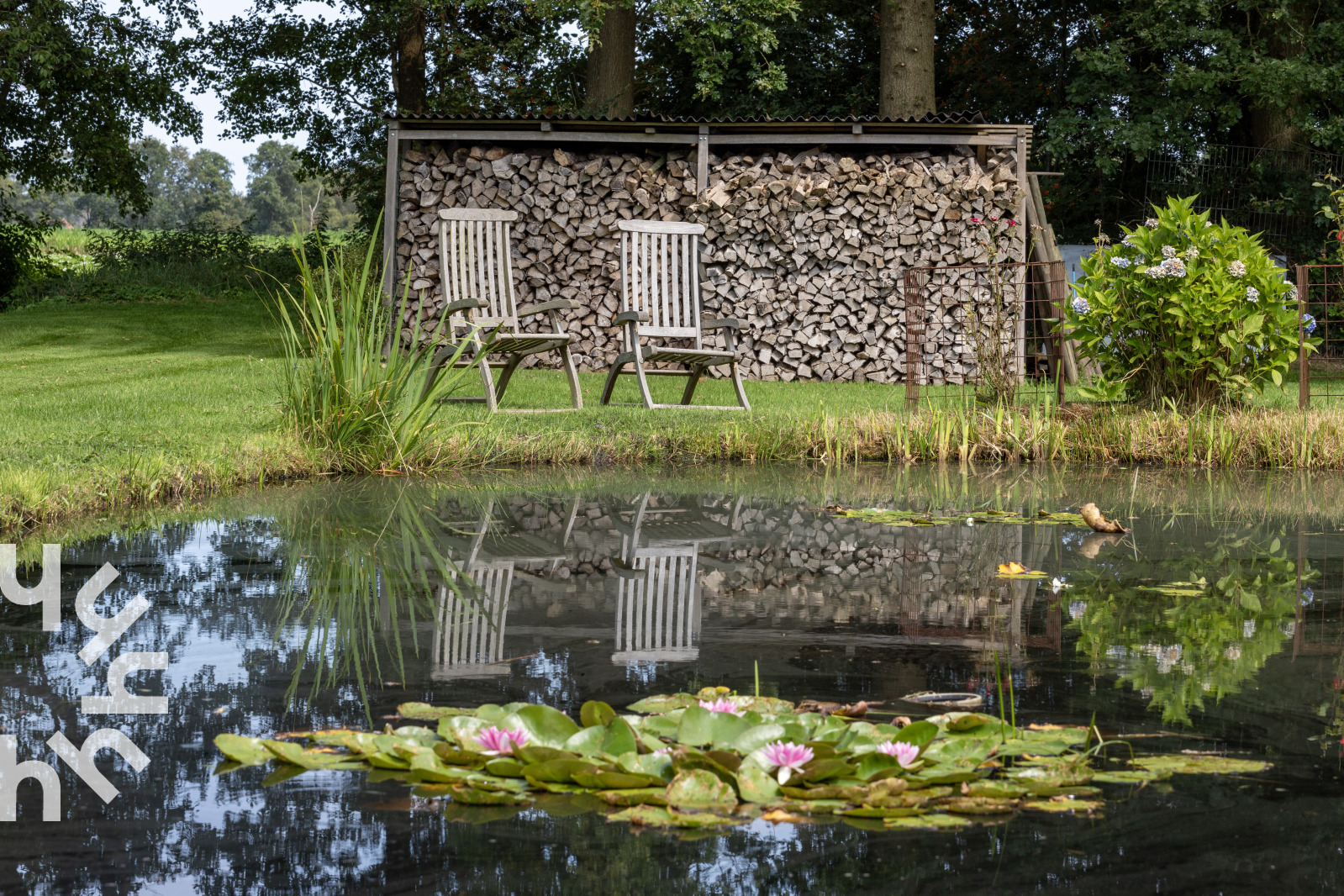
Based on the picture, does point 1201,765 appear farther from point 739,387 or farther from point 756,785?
point 739,387

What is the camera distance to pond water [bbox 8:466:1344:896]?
1.48 metres

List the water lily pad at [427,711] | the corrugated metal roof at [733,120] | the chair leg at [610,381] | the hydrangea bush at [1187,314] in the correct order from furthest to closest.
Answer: the corrugated metal roof at [733,120], the chair leg at [610,381], the hydrangea bush at [1187,314], the water lily pad at [427,711]

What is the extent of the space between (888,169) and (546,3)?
3.82m

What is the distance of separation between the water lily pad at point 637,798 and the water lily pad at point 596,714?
190mm

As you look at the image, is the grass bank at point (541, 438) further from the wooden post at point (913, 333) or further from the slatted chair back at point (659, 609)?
the slatted chair back at point (659, 609)

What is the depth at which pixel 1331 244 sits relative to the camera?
1132 cm

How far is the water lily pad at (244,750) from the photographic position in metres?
1.78

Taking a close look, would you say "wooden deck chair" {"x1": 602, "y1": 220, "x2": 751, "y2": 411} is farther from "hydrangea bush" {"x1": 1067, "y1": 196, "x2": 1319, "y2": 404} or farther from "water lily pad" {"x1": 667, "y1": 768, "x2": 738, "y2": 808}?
"water lily pad" {"x1": 667, "y1": 768, "x2": 738, "y2": 808}

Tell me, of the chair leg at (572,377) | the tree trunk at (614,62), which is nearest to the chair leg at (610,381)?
the chair leg at (572,377)

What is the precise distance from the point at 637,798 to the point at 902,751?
362 millimetres

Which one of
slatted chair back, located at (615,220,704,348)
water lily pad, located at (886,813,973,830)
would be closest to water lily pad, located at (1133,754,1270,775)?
water lily pad, located at (886,813,973,830)

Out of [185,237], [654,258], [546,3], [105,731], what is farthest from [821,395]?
[185,237]

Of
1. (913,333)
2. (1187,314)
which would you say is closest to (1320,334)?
(913,333)

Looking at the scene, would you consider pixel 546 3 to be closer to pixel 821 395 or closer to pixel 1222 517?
pixel 821 395
